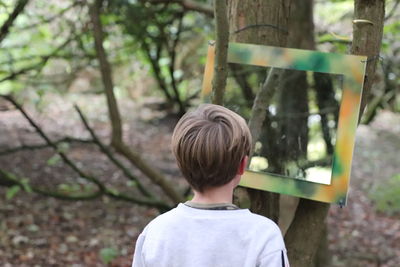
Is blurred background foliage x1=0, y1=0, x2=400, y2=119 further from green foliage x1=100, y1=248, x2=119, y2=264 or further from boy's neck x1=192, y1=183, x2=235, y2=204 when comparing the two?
boy's neck x1=192, y1=183, x2=235, y2=204

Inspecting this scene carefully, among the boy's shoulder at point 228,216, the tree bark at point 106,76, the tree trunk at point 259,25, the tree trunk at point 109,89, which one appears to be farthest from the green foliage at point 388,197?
the boy's shoulder at point 228,216

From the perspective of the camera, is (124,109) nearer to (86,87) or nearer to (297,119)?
(86,87)

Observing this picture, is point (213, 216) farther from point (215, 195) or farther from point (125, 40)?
point (125, 40)

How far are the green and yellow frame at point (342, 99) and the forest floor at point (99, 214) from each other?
89.8 inches

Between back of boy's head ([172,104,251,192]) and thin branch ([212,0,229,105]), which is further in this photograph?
thin branch ([212,0,229,105])

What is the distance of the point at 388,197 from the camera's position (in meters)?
6.10

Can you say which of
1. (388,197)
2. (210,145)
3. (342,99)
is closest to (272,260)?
(210,145)

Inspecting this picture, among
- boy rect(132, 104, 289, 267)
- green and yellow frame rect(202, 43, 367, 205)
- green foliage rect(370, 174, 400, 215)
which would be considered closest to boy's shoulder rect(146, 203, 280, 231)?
boy rect(132, 104, 289, 267)

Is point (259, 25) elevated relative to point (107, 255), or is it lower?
elevated

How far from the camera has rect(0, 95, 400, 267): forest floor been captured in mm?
4246

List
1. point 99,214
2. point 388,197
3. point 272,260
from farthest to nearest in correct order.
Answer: point 388,197 < point 99,214 < point 272,260

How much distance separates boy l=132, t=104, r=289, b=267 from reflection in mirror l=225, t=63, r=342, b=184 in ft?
2.23

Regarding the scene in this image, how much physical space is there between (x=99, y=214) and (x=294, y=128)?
3116 mm

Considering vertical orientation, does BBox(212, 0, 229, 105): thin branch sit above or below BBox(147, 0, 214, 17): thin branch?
below
